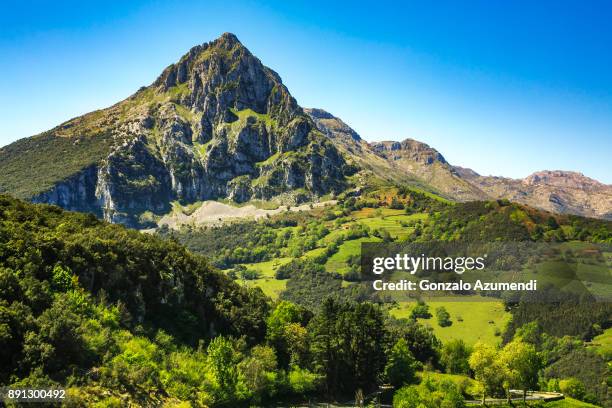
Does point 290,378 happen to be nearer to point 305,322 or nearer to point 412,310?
point 305,322

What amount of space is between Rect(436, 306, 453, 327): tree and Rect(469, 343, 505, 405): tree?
291 feet

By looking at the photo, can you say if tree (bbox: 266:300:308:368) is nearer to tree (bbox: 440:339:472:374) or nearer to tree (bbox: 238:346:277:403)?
tree (bbox: 238:346:277:403)

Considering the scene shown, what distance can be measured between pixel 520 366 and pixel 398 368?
70.4 ft

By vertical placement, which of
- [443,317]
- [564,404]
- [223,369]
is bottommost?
[564,404]

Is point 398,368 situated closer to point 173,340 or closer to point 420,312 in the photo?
point 173,340

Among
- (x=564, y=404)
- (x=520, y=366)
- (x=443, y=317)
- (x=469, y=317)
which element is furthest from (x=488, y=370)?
(x=469, y=317)

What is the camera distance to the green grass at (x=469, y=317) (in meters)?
160

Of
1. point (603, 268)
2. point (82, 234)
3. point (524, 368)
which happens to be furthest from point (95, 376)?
point (603, 268)

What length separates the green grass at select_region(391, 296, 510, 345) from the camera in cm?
16050

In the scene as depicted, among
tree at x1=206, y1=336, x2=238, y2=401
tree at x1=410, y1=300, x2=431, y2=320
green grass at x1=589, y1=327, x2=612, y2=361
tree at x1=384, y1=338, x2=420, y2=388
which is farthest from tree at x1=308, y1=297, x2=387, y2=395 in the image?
tree at x1=410, y1=300, x2=431, y2=320

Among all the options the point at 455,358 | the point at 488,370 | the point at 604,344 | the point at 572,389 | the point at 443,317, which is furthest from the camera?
the point at 443,317

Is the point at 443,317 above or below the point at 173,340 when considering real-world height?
below

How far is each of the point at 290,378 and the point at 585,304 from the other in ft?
455

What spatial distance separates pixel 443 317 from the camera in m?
171
